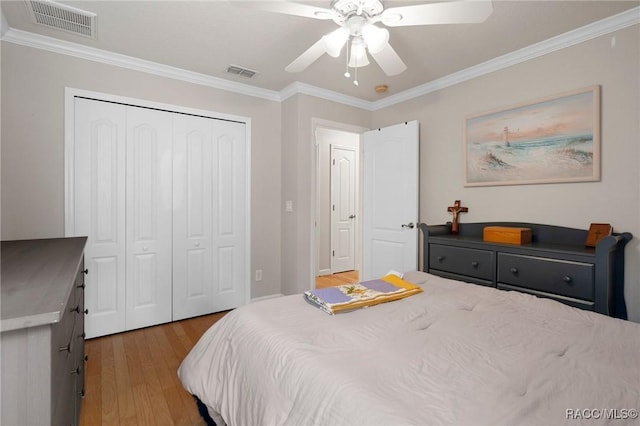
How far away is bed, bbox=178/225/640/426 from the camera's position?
0.77 m

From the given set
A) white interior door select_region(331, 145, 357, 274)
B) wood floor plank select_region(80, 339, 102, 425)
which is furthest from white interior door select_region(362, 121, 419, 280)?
wood floor plank select_region(80, 339, 102, 425)

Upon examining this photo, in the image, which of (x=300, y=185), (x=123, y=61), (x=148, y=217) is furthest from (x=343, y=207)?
(x=123, y=61)

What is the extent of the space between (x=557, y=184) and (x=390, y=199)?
157 centimetres

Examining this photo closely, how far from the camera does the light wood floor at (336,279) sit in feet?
15.5

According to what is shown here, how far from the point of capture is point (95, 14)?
2.19m

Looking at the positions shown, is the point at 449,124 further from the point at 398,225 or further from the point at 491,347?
the point at 491,347

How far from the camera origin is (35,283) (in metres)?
1.08

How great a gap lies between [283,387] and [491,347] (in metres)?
0.70

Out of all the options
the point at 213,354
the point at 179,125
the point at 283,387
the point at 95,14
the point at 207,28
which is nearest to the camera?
the point at 283,387

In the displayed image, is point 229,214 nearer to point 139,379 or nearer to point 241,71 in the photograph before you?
point 241,71

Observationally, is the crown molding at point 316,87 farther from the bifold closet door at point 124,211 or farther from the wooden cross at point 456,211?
the wooden cross at point 456,211

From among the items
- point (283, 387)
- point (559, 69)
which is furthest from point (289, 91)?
point (283, 387)

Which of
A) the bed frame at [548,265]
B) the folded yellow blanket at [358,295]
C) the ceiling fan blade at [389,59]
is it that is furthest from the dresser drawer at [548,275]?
the ceiling fan blade at [389,59]

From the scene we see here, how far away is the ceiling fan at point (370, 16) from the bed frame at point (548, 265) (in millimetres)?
1525
